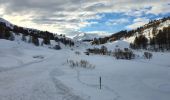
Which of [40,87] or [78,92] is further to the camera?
[40,87]

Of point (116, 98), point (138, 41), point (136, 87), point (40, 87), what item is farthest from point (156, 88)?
point (138, 41)

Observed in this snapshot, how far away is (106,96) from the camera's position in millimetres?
14711

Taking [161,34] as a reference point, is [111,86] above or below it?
below

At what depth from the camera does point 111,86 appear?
58.7 feet

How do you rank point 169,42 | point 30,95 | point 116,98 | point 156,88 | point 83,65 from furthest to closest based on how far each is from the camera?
point 169,42, point 83,65, point 156,88, point 30,95, point 116,98

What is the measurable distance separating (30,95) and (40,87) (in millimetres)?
2723

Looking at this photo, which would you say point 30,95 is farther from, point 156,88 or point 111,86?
point 156,88

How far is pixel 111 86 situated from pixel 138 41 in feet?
330

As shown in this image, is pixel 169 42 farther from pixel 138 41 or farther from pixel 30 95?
pixel 30 95

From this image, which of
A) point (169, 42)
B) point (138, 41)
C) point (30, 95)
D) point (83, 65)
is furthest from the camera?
point (138, 41)

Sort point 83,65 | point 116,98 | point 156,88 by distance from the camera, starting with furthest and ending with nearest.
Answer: point 83,65
point 156,88
point 116,98

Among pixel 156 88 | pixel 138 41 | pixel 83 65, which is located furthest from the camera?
pixel 138 41

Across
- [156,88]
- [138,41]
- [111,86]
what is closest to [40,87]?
[111,86]

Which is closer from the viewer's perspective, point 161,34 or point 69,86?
point 69,86
